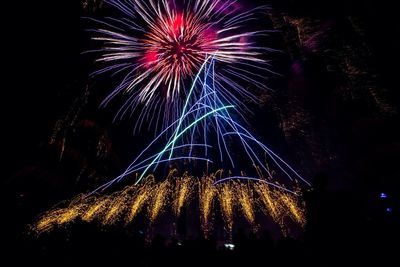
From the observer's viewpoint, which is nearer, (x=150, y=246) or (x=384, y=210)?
(x=384, y=210)

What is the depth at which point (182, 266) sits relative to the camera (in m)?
5.15

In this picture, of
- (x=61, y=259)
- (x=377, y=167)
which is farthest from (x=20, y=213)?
(x=377, y=167)

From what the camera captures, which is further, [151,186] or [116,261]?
[151,186]

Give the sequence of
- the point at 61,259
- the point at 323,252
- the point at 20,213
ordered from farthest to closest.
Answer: the point at 20,213 < the point at 61,259 < the point at 323,252

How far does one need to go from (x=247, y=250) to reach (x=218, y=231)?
859 inches

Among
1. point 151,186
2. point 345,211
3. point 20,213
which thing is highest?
point 151,186

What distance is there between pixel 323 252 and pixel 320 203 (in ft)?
1.80

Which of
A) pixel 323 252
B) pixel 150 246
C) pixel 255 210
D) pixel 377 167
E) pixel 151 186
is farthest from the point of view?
pixel 255 210

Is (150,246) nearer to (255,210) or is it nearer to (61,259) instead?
(61,259)

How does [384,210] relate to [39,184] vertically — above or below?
below

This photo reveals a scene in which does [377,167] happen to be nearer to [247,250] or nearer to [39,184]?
[247,250]

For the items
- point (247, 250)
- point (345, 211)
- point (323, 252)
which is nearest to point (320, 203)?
point (345, 211)

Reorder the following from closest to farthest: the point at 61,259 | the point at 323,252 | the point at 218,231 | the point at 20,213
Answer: the point at 323,252, the point at 61,259, the point at 20,213, the point at 218,231

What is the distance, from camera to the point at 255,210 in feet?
78.7
